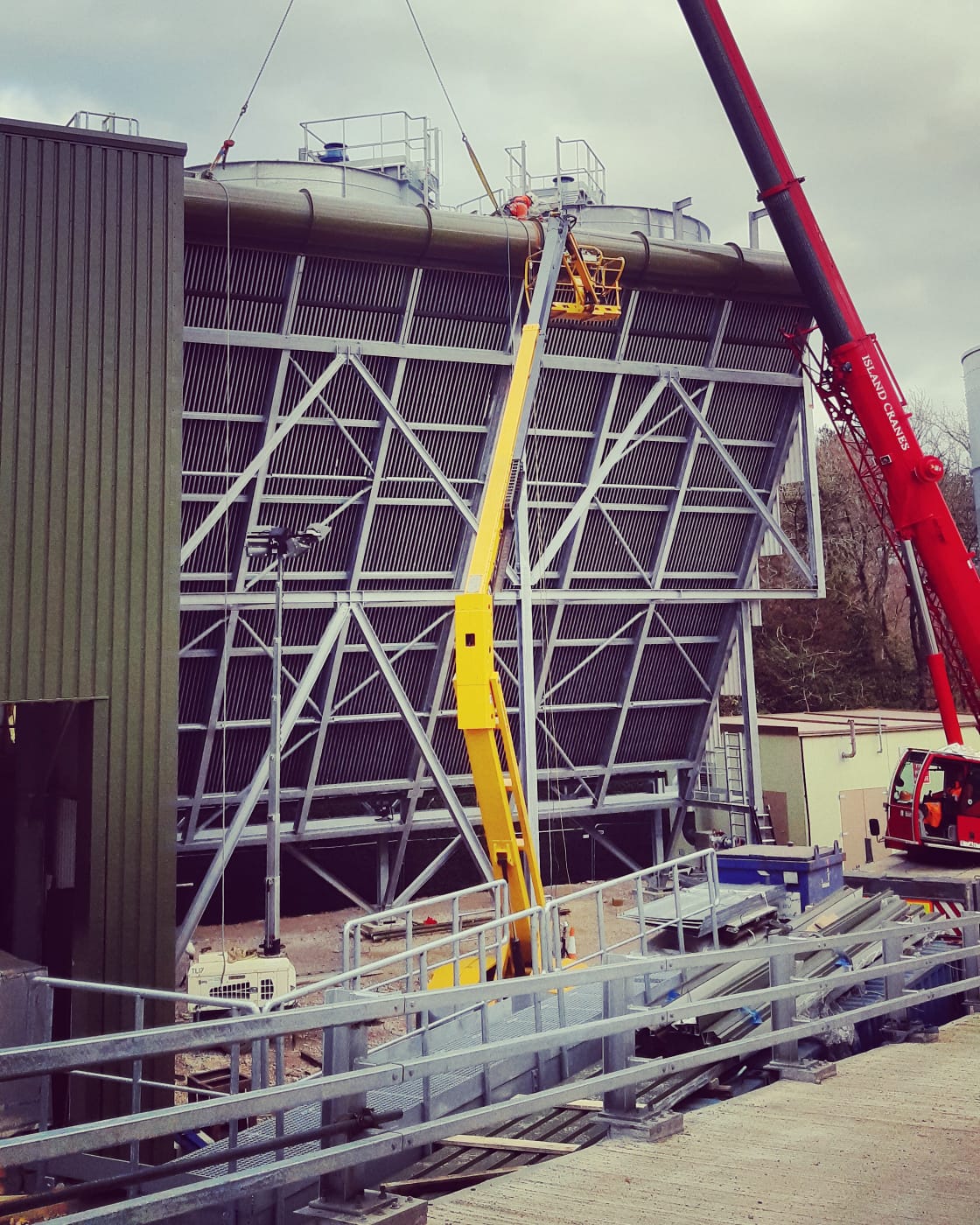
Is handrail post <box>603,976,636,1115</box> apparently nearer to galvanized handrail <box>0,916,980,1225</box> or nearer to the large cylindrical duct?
galvanized handrail <box>0,916,980,1225</box>

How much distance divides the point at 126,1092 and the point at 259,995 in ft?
19.7

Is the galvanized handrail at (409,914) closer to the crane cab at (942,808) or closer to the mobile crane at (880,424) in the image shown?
the crane cab at (942,808)

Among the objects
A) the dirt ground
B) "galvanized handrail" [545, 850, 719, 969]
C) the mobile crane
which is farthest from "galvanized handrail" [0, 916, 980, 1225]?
the dirt ground

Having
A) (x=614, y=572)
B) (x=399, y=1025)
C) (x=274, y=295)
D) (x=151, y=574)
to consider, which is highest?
(x=274, y=295)

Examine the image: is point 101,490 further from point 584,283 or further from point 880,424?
point 880,424

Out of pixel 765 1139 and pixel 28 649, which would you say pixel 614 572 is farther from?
pixel 765 1139

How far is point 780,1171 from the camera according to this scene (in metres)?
5.80

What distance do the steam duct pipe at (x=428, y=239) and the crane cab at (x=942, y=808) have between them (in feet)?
28.9

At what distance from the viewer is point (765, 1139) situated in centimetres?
630

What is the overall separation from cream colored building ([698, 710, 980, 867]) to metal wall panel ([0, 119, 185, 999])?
17971mm

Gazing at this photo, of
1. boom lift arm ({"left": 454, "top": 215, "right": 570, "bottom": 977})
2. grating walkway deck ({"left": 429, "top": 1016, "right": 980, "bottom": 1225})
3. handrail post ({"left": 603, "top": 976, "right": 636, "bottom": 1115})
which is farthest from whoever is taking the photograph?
boom lift arm ({"left": 454, "top": 215, "right": 570, "bottom": 977})

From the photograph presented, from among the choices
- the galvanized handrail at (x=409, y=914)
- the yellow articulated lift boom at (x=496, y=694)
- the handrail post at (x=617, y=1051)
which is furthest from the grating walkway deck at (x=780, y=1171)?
the yellow articulated lift boom at (x=496, y=694)

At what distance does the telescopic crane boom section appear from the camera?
17734mm

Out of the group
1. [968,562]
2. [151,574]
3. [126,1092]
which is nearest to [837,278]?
[968,562]
